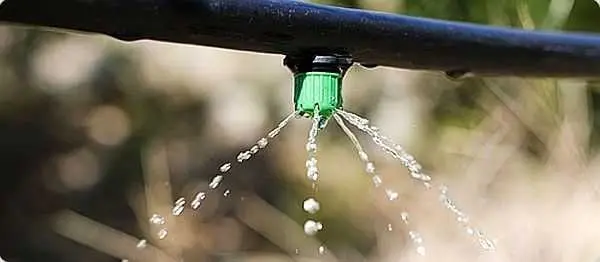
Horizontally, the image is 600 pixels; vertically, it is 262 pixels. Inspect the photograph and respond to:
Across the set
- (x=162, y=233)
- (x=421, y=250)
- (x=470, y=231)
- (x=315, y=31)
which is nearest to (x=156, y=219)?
(x=162, y=233)

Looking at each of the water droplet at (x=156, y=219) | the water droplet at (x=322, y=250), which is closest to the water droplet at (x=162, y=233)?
the water droplet at (x=156, y=219)

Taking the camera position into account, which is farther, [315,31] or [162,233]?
[162,233]

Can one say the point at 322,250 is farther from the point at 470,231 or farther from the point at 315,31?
the point at 315,31

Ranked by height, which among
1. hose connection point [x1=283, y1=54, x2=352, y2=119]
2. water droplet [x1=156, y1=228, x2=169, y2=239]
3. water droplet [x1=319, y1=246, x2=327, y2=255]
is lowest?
water droplet [x1=319, y1=246, x2=327, y2=255]

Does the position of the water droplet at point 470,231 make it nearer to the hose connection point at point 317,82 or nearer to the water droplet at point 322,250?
the water droplet at point 322,250

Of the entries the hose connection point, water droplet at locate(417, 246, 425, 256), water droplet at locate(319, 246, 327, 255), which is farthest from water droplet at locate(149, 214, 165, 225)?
the hose connection point

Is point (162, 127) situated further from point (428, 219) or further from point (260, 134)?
point (428, 219)

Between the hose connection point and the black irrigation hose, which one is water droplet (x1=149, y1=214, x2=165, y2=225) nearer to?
the black irrigation hose

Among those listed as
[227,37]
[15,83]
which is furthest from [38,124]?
[227,37]
